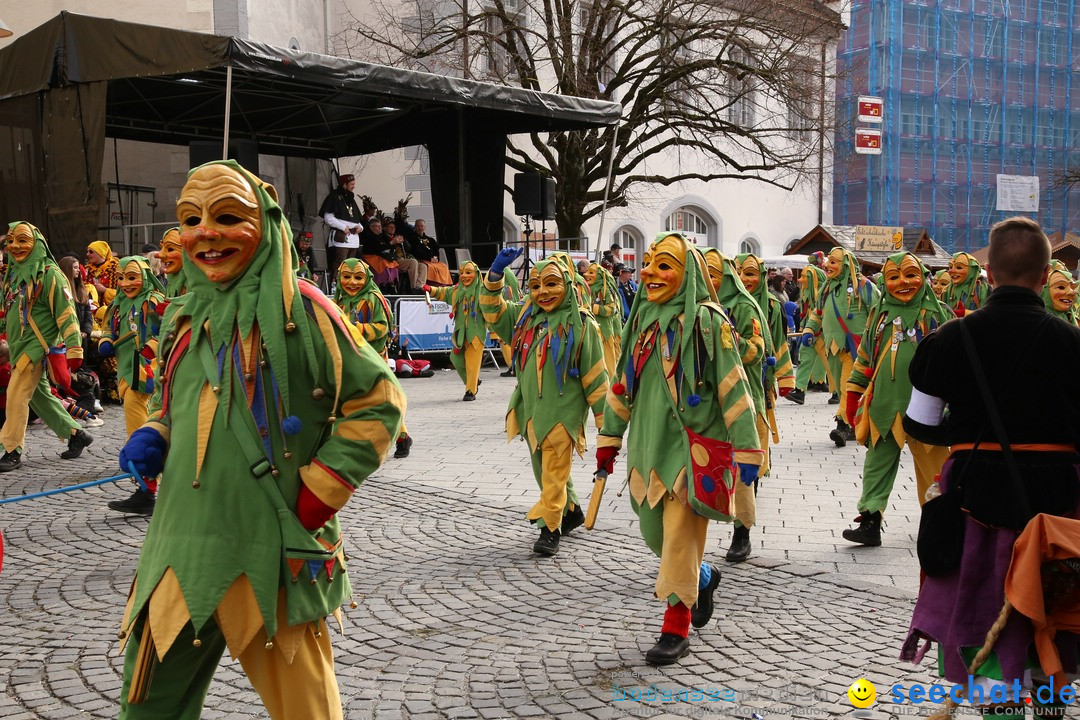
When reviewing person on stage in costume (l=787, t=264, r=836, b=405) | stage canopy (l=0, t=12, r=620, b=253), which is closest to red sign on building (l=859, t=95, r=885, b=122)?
stage canopy (l=0, t=12, r=620, b=253)

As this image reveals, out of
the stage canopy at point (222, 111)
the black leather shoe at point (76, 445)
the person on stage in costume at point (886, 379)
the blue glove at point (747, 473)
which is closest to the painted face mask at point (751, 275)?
the person on stage in costume at point (886, 379)

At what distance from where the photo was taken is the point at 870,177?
45250 millimetres

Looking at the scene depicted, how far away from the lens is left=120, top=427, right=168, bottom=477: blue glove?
307 cm

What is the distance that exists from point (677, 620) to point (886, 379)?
112 inches

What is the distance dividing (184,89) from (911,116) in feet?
112

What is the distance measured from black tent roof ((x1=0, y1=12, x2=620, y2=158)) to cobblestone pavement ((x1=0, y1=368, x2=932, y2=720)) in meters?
7.94

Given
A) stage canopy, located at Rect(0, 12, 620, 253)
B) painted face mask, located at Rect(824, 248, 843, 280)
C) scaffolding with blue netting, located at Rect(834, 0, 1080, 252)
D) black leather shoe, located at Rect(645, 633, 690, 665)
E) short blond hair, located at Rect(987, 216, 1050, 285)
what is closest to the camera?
short blond hair, located at Rect(987, 216, 1050, 285)

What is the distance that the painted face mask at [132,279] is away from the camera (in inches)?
350

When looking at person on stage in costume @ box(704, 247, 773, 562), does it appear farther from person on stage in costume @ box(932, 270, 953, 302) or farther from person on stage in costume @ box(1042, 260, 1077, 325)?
person on stage in costume @ box(932, 270, 953, 302)

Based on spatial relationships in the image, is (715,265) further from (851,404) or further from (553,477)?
(553,477)

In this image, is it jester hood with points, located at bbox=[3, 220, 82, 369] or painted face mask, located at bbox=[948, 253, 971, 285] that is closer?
jester hood with points, located at bbox=[3, 220, 82, 369]

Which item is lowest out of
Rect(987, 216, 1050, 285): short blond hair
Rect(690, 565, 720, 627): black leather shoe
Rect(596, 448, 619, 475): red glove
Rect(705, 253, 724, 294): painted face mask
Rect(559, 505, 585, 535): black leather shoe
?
Rect(559, 505, 585, 535): black leather shoe

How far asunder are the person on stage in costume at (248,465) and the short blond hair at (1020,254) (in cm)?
202

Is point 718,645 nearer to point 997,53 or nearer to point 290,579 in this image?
point 290,579
